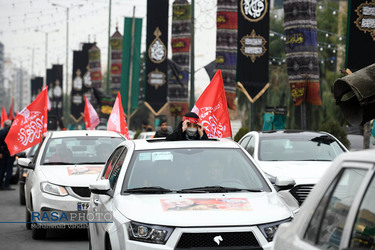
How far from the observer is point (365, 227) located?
3543 millimetres

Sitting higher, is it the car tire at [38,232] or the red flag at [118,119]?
the red flag at [118,119]

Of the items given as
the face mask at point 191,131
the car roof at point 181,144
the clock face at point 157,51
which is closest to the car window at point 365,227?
the car roof at point 181,144

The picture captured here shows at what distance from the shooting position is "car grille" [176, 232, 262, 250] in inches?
243

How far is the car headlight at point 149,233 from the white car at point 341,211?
7.23ft

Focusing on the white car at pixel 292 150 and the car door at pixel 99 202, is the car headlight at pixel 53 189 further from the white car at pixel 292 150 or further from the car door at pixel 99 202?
the white car at pixel 292 150

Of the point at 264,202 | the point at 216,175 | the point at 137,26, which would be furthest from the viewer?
the point at 137,26

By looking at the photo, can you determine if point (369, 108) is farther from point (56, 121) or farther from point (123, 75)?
point (56, 121)

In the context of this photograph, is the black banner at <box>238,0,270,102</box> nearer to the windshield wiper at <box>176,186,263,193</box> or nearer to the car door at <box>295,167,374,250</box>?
the windshield wiper at <box>176,186,263,193</box>

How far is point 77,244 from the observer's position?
11.0 metres

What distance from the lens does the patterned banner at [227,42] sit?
94.8 ft

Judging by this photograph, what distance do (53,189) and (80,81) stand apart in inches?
2026

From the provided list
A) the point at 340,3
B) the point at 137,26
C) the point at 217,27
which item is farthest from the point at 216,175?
the point at 340,3

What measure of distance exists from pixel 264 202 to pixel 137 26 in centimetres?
3899

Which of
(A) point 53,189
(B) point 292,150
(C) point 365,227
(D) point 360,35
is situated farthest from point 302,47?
(C) point 365,227
